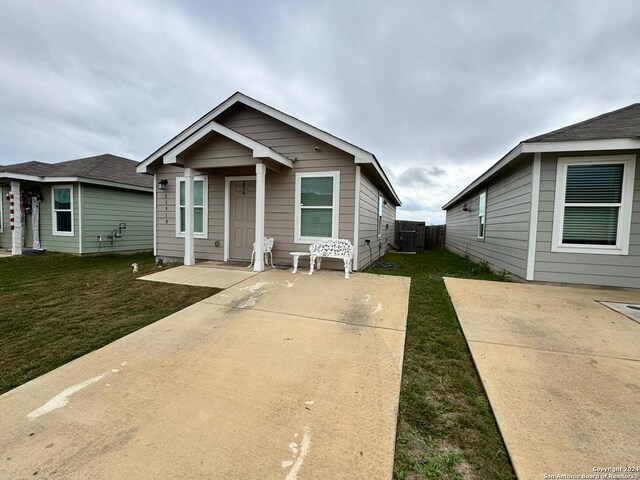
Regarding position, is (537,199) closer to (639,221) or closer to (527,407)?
(639,221)

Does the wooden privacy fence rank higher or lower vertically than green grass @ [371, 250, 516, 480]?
higher

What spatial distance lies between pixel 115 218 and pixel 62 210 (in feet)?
5.12

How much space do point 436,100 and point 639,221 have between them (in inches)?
301

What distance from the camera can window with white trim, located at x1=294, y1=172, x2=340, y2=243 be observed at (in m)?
6.58

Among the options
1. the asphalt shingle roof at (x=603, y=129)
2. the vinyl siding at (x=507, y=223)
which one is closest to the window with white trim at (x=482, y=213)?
the vinyl siding at (x=507, y=223)

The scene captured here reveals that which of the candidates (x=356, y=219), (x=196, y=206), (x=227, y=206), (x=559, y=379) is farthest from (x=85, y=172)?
(x=559, y=379)

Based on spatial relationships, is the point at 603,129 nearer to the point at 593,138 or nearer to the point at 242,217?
the point at 593,138

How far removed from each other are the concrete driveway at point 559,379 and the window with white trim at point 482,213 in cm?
466

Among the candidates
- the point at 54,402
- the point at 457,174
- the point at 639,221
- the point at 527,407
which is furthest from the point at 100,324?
the point at 457,174

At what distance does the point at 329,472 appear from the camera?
1447 mm

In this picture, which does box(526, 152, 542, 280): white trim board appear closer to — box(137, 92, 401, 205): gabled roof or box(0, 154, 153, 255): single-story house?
box(137, 92, 401, 205): gabled roof

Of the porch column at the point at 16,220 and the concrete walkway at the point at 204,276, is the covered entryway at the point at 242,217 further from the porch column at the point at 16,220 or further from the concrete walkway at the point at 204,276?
the porch column at the point at 16,220

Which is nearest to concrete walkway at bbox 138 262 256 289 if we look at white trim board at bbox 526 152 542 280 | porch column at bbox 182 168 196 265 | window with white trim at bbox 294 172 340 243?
porch column at bbox 182 168 196 265

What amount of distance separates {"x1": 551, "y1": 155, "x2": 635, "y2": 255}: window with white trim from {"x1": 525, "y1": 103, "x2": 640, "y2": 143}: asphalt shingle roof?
405mm
